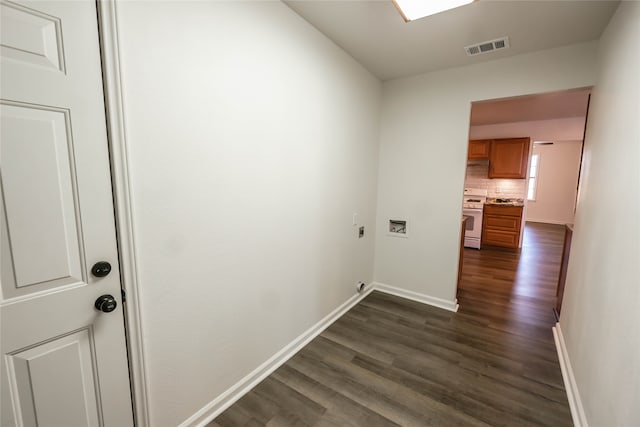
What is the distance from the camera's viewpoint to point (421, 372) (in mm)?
2119

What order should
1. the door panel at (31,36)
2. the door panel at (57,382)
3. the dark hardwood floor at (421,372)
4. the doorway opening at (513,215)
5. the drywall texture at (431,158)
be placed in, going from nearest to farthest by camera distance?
the door panel at (31,36) → the door panel at (57,382) → the dark hardwood floor at (421,372) → the drywall texture at (431,158) → the doorway opening at (513,215)

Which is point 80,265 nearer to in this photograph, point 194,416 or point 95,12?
point 95,12

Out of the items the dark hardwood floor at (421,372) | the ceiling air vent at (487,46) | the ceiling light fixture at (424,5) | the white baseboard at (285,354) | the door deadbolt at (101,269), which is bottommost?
the dark hardwood floor at (421,372)

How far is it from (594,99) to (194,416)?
3.74 metres

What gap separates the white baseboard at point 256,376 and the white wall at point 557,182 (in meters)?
9.40

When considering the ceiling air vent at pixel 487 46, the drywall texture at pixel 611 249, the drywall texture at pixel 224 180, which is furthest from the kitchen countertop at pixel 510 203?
the drywall texture at pixel 224 180

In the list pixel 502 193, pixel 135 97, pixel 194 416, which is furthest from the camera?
pixel 502 193

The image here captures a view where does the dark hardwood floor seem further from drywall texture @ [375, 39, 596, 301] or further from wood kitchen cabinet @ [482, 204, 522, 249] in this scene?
wood kitchen cabinet @ [482, 204, 522, 249]

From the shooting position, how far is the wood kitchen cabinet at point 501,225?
18.1ft

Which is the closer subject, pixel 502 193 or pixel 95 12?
pixel 95 12

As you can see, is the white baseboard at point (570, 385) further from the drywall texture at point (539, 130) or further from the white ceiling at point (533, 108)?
the drywall texture at point (539, 130)

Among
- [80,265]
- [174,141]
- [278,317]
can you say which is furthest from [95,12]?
[278,317]

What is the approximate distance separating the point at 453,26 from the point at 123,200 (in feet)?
8.30

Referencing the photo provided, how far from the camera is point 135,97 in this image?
3.95ft
